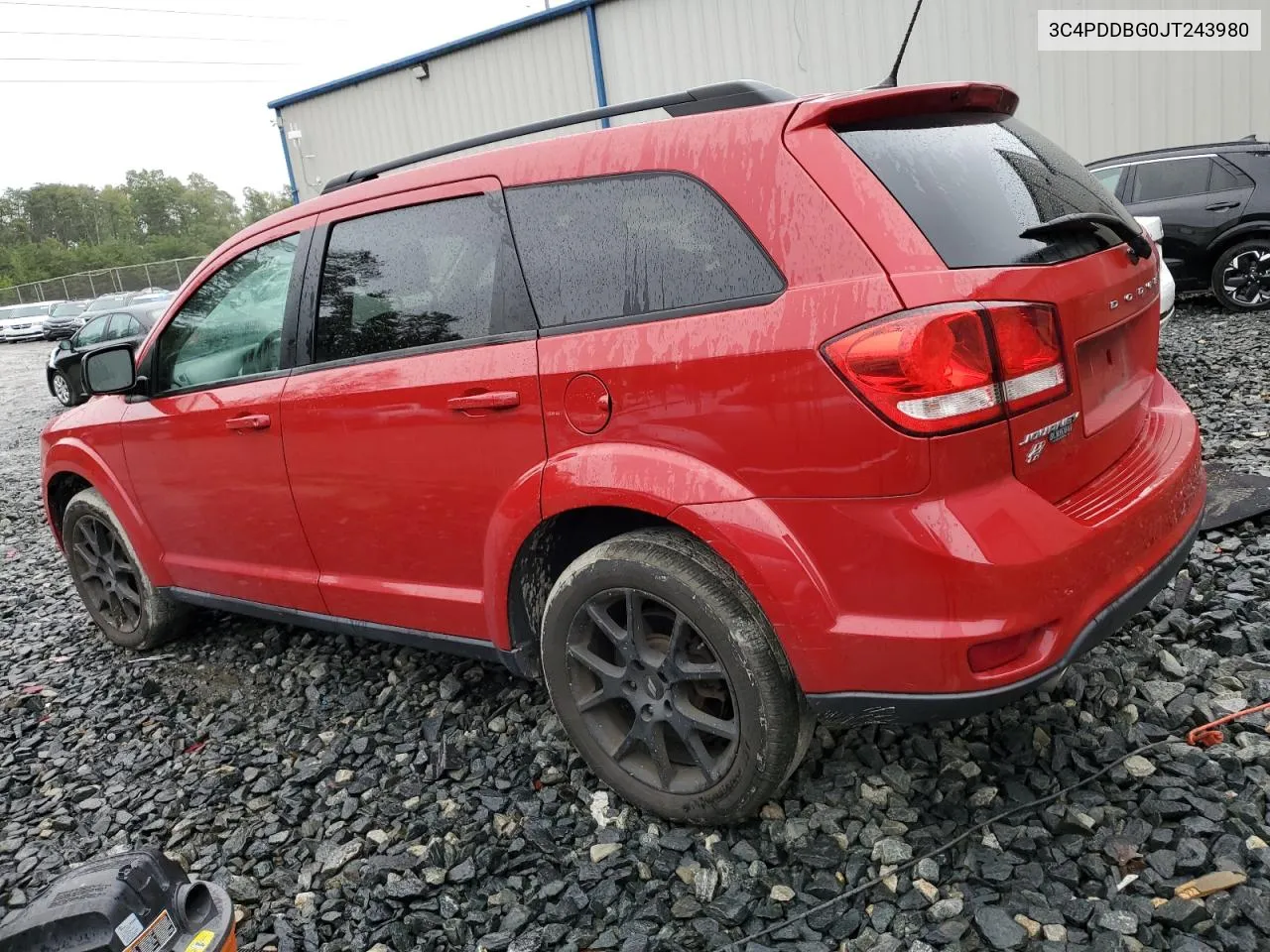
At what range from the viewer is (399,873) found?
237cm

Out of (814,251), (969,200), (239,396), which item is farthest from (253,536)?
(969,200)

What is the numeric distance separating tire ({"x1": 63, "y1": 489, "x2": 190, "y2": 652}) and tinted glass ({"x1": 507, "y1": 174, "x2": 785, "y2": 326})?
252cm

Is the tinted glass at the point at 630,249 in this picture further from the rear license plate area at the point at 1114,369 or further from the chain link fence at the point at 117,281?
the chain link fence at the point at 117,281

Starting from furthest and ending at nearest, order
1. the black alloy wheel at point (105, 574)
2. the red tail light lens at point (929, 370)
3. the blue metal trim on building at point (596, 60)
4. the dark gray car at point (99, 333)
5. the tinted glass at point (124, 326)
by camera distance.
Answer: the blue metal trim on building at point (596, 60), the tinted glass at point (124, 326), the dark gray car at point (99, 333), the black alloy wheel at point (105, 574), the red tail light lens at point (929, 370)

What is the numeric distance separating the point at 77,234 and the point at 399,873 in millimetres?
100783

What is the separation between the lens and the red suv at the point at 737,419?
186 centimetres

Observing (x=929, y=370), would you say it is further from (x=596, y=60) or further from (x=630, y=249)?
(x=596, y=60)

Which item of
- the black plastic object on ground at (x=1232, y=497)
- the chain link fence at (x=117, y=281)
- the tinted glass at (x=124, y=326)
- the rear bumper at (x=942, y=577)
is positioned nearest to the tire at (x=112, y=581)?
the rear bumper at (x=942, y=577)

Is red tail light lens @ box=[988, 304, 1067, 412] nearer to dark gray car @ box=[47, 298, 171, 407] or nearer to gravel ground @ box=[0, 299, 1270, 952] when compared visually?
gravel ground @ box=[0, 299, 1270, 952]

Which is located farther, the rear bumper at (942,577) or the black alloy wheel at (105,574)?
the black alloy wheel at (105,574)

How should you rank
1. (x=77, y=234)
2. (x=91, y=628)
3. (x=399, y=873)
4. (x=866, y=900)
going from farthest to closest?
(x=77, y=234)
(x=91, y=628)
(x=399, y=873)
(x=866, y=900)

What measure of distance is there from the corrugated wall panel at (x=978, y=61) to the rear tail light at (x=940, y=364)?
10741 mm

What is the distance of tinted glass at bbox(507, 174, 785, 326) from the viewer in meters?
2.07

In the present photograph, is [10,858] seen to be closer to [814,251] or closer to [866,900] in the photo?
[866,900]
